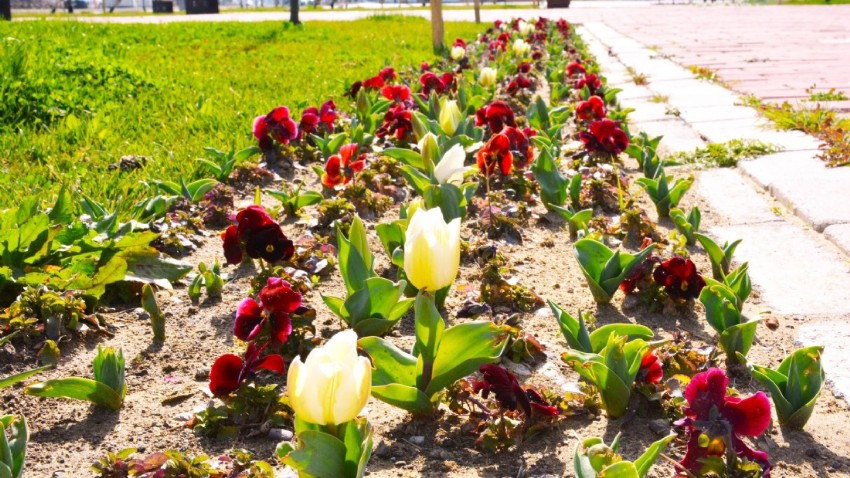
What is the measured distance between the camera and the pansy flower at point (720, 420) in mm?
1614

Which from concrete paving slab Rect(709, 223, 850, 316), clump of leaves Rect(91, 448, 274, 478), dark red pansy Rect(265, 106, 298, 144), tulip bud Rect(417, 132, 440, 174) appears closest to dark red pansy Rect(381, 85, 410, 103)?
dark red pansy Rect(265, 106, 298, 144)

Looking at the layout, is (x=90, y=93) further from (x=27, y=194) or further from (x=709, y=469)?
(x=709, y=469)

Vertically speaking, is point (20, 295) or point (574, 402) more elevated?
point (20, 295)

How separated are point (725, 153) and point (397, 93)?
6.68 ft

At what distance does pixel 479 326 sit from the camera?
6.11 feet

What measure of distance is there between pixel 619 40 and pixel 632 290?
30.8 feet

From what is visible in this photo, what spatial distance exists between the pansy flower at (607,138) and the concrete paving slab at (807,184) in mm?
617

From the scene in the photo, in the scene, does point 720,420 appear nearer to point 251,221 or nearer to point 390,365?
point 390,365

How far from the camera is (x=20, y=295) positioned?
250cm

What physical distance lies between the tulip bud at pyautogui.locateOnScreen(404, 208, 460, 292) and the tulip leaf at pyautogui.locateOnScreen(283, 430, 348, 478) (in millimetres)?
411

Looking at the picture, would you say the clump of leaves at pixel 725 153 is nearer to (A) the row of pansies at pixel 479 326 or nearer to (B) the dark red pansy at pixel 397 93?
(A) the row of pansies at pixel 479 326

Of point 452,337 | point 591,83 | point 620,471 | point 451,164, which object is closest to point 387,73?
point 591,83

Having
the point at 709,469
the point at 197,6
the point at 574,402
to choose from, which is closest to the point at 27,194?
the point at 574,402

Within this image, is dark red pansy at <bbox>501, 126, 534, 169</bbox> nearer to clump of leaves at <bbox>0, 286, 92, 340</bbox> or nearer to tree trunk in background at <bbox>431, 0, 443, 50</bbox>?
clump of leaves at <bbox>0, 286, 92, 340</bbox>
